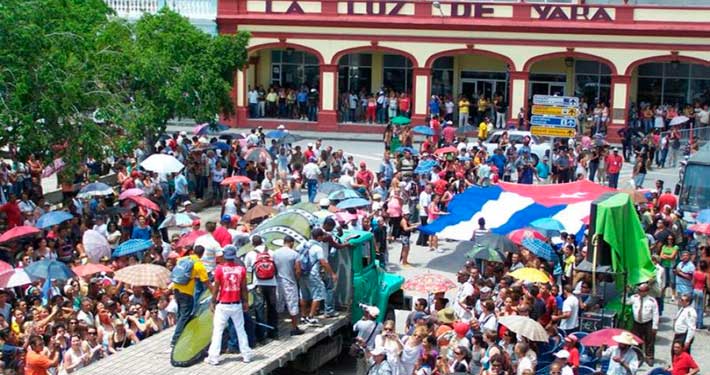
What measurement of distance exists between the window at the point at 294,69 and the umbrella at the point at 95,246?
84.9ft

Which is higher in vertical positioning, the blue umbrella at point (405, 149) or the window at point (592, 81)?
the window at point (592, 81)

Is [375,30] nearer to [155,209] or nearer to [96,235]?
[155,209]

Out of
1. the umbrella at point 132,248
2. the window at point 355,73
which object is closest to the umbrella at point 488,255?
the umbrella at point 132,248

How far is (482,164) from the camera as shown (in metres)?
30.6

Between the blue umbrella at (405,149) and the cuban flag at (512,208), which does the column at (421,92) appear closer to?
the blue umbrella at (405,149)

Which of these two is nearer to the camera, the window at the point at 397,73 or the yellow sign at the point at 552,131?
the yellow sign at the point at 552,131

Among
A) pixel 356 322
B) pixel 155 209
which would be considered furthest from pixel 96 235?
pixel 356 322

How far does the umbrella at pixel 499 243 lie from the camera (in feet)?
66.7

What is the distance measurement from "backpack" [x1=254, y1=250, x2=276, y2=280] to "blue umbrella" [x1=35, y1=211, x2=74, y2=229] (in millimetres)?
7490

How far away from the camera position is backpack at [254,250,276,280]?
50.3 ft

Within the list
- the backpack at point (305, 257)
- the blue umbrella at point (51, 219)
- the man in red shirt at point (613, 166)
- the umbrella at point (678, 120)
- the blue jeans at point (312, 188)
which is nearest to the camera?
the backpack at point (305, 257)

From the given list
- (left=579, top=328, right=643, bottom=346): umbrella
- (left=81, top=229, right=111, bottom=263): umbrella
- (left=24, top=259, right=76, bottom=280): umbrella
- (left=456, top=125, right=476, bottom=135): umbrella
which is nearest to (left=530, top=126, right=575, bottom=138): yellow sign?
(left=456, top=125, right=476, bottom=135): umbrella

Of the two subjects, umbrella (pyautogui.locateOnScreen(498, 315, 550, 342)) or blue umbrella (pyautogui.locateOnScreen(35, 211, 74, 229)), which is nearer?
umbrella (pyautogui.locateOnScreen(498, 315, 550, 342))

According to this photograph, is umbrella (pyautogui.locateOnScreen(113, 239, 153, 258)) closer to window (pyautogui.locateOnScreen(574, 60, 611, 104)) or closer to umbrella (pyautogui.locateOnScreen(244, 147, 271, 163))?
umbrella (pyautogui.locateOnScreen(244, 147, 271, 163))
